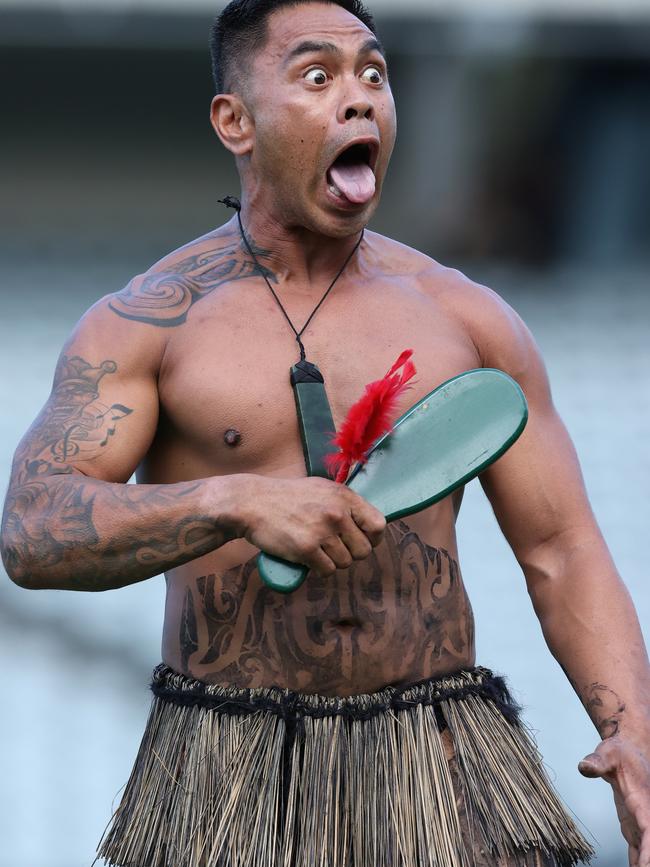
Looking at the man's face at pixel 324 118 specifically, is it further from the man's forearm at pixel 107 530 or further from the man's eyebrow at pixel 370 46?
the man's forearm at pixel 107 530

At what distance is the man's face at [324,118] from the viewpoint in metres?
2.75

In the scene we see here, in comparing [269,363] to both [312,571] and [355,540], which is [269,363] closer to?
[312,571]

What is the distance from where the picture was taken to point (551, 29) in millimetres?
11086

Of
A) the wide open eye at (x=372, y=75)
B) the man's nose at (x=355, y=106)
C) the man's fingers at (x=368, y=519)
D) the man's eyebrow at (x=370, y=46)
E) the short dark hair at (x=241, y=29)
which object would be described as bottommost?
the man's fingers at (x=368, y=519)

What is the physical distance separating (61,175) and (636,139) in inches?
176

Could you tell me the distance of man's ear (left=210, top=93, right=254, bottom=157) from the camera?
291 centimetres

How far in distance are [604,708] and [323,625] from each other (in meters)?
0.49

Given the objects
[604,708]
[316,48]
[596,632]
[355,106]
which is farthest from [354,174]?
[604,708]

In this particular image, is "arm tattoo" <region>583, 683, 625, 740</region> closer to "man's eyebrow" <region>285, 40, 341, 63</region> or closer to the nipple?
the nipple

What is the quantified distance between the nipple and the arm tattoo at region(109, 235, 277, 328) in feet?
0.70

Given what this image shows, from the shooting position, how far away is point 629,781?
256 centimetres

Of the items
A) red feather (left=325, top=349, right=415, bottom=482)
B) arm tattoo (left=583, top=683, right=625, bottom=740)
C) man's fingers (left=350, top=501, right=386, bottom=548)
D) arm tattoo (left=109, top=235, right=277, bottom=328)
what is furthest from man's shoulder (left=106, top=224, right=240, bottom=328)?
arm tattoo (left=583, top=683, right=625, bottom=740)

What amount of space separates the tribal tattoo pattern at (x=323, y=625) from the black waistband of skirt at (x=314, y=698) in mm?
18

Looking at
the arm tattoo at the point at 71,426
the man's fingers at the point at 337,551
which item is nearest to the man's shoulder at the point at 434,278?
the arm tattoo at the point at 71,426
